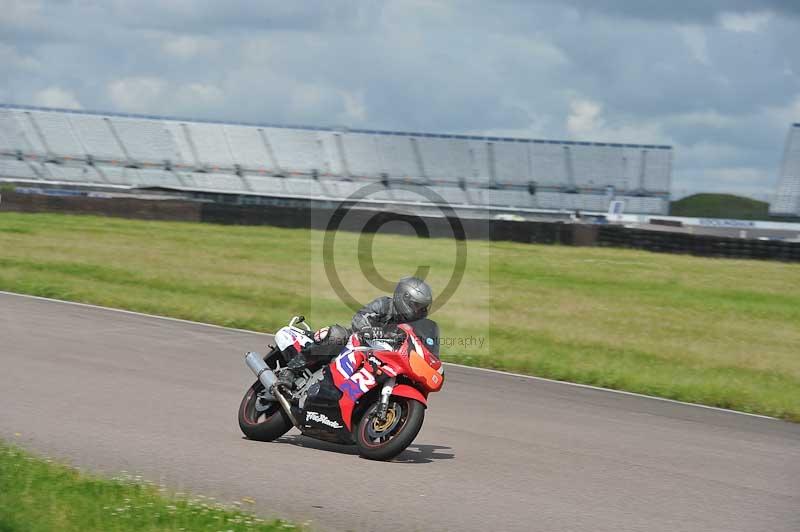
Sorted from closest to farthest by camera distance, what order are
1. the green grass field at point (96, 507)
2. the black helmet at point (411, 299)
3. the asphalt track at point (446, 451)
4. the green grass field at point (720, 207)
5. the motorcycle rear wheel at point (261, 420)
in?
1. the green grass field at point (96, 507)
2. the asphalt track at point (446, 451)
3. the black helmet at point (411, 299)
4. the motorcycle rear wheel at point (261, 420)
5. the green grass field at point (720, 207)

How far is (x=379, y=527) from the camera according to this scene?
17.6 feet

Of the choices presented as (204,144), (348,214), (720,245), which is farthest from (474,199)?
Result: (720,245)

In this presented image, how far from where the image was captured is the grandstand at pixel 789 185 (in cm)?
3869

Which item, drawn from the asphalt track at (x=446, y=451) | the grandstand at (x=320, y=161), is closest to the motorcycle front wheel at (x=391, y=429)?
the asphalt track at (x=446, y=451)

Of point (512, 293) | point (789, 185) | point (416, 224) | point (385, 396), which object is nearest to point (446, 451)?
point (385, 396)

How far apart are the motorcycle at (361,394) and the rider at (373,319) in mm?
70

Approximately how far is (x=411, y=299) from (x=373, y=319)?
39 cm

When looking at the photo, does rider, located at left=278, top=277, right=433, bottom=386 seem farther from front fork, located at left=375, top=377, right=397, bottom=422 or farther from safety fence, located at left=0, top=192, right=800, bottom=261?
safety fence, located at left=0, top=192, right=800, bottom=261

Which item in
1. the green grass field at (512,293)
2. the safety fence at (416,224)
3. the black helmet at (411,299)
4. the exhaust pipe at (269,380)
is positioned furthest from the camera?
the safety fence at (416,224)

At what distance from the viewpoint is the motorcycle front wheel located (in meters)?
6.77

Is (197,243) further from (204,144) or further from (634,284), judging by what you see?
(204,144)

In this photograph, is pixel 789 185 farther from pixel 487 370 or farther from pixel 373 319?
pixel 373 319

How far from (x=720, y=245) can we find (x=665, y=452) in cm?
1674

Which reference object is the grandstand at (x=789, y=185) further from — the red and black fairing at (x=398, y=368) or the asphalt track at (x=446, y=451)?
the red and black fairing at (x=398, y=368)
